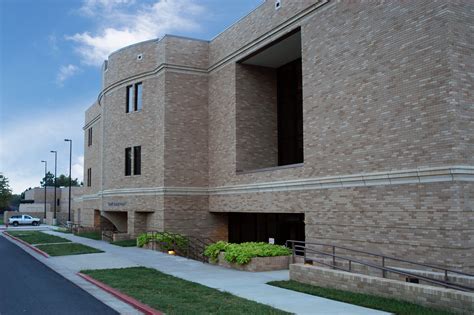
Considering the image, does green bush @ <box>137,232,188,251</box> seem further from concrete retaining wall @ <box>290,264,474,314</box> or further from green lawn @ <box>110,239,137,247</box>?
concrete retaining wall @ <box>290,264,474,314</box>

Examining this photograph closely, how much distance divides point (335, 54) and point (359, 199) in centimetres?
527

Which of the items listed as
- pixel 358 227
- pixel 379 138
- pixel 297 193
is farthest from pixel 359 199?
pixel 297 193

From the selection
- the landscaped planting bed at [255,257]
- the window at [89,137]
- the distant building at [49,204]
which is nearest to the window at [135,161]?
the landscaped planting bed at [255,257]

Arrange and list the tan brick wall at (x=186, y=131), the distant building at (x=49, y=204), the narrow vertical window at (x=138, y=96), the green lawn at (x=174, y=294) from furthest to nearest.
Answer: the distant building at (x=49, y=204)
the narrow vertical window at (x=138, y=96)
the tan brick wall at (x=186, y=131)
the green lawn at (x=174, y=294)

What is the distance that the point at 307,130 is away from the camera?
18641mm

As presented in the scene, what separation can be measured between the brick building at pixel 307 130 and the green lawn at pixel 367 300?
2762 mm

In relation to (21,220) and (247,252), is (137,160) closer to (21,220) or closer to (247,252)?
(247,252)

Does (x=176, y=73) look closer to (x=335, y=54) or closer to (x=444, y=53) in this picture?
(x=335, y=54)

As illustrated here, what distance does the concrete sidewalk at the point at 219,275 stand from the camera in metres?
10.7

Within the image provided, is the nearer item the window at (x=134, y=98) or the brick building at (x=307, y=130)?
the brick building at (x=307, y=130)

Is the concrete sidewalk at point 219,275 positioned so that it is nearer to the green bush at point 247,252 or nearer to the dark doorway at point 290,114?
the green bush at point 247,252

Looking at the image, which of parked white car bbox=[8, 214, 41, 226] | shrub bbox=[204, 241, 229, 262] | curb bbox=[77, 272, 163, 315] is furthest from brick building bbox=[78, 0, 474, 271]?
parked white car bbox=[8, 214, 41, 226]

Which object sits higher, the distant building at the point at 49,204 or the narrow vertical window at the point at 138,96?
the narrow vertical window at the point at 138,96

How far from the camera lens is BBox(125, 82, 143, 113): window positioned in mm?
29656
